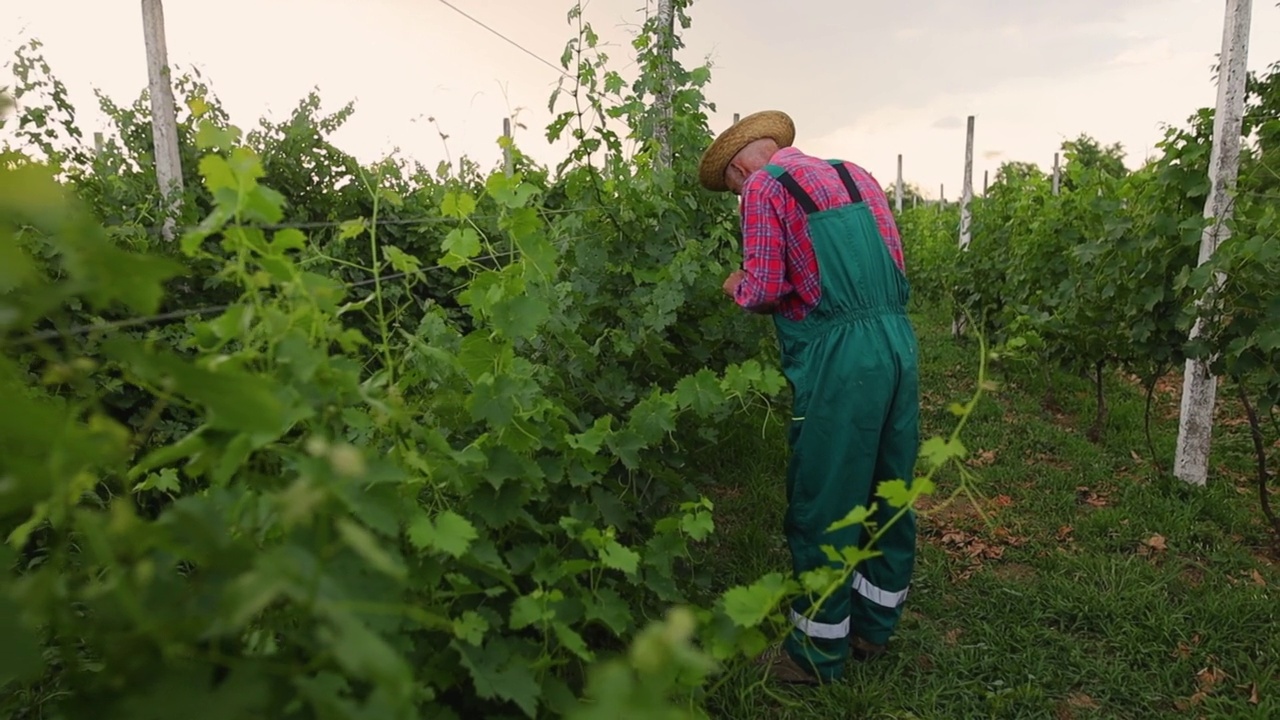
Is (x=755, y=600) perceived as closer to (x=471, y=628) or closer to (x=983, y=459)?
(x=471, y=628)

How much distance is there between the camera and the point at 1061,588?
128 inches

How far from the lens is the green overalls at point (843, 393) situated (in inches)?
97.7

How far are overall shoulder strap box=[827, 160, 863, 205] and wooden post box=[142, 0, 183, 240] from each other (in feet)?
10.4

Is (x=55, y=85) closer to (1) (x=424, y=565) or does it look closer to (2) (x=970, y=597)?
(1) (x=424, y=565)

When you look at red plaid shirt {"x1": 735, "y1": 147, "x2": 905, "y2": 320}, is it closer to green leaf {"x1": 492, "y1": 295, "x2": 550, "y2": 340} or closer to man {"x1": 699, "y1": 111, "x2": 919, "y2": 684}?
man {"x1": 699, "y1": 111, "x2": 919, "y2": 684}

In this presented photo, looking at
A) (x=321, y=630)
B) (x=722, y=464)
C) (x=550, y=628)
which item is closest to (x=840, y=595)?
(x=550, y=628)

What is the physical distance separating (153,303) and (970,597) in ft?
10.9

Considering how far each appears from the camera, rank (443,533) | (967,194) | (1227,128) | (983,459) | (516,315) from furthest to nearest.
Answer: (967,194) < (983,459) < (1227,128) < (516,315) < (443,533)

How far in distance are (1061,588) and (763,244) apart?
2.04 meters

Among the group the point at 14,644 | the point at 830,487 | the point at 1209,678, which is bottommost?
the point at 1209,678

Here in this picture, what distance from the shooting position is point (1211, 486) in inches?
169

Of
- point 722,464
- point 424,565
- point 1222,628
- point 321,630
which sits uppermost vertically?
point 321,630

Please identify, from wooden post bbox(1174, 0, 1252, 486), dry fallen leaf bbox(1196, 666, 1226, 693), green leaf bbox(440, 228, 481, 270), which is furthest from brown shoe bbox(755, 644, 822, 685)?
wooden post bbox(1174, 0, 1252, 486)

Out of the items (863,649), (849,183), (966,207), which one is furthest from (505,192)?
(966,207)
